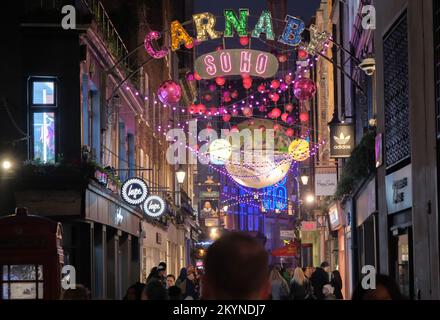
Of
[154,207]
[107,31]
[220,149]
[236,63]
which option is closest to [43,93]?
[236,63]

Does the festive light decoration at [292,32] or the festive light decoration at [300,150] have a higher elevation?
the festive light decoration at [292,32]

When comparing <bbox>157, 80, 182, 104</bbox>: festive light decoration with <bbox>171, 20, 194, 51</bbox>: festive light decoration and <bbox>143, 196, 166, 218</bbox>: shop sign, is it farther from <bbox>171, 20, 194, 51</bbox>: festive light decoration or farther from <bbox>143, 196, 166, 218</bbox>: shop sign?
<bbox>143, 196, 166, 218</bbox>: shop sign

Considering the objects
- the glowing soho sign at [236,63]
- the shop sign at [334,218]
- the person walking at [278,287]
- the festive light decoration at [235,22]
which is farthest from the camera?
the shop sign at [334,218]

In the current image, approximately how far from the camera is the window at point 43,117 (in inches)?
943

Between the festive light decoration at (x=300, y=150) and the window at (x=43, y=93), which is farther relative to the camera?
the festive light decoration at (x=300, y=150)

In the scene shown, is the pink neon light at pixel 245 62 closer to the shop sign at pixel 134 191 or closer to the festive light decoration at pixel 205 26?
the festive light decoration at pixel 205 26

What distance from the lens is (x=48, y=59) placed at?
24188 millimetres

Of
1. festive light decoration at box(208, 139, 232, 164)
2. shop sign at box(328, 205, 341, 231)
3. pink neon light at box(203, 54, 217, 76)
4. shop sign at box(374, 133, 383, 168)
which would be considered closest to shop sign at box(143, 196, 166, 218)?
festive light decoration at box(208, 139, 232, 164)

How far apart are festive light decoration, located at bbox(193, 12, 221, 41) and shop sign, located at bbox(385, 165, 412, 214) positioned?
7255 millimetres

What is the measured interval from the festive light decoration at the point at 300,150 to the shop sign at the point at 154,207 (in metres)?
6.87

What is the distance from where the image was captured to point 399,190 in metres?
18.8

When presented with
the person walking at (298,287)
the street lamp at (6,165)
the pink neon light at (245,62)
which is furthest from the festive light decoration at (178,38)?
the person walking at (298,287)
